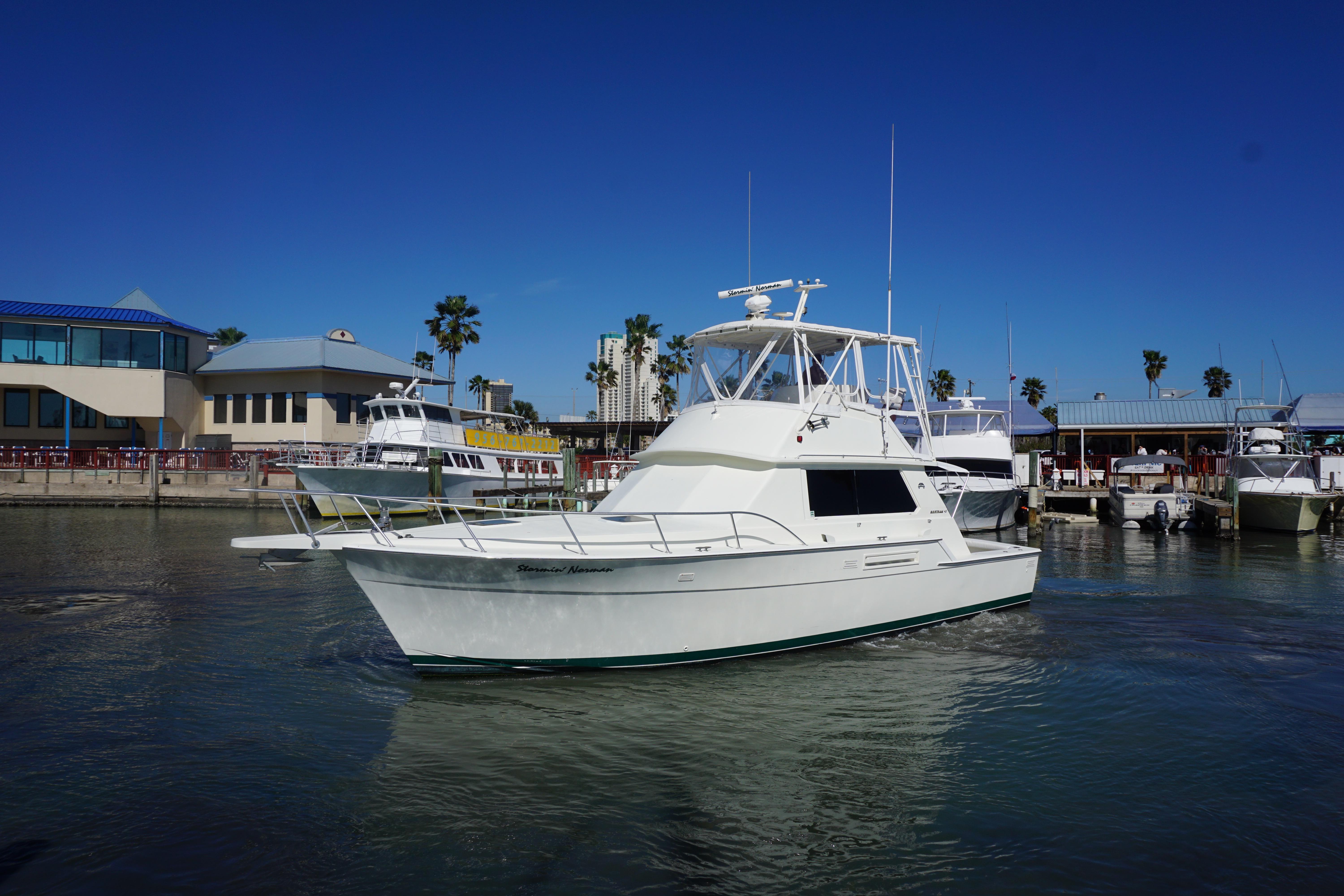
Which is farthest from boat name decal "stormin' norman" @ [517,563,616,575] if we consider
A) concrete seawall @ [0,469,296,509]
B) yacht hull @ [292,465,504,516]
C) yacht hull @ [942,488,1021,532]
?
concrete seawall @ [0,469,296,509]

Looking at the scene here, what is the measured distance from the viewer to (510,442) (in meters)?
36.0

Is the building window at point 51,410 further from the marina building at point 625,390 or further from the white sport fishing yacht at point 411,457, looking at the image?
the marina building at point 625,390

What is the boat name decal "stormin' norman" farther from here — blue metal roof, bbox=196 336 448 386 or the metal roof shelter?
the metal roof shelter

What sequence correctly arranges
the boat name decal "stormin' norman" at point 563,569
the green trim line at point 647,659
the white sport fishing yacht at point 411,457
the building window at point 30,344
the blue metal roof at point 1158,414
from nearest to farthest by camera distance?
1. the boat name decal "stormin' norman" at point 563,569
2. the green trim line at point 647,659
3. the white sport fishing yacht at point 411,457
4. the building window at point 30,344
5. the blue metal roof at point 1158,414

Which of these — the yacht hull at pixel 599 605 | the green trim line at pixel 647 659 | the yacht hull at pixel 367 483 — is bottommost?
the green trim line at pixel 647 659

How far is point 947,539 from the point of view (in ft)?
34.6

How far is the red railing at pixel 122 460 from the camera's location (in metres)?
33.4

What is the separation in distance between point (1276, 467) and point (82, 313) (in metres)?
49.9

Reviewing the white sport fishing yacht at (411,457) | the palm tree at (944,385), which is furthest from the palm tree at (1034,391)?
the white sport fishing yacht at (411,457)

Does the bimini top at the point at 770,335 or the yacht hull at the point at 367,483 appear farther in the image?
the yacht hull at the point at 367,483

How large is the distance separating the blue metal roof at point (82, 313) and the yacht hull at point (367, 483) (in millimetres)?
16619

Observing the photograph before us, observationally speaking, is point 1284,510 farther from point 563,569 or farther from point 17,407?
point 17,407

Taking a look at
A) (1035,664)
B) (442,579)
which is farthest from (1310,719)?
(442,579)

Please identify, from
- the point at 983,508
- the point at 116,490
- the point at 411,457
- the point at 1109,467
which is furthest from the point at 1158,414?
the point at 116,490
